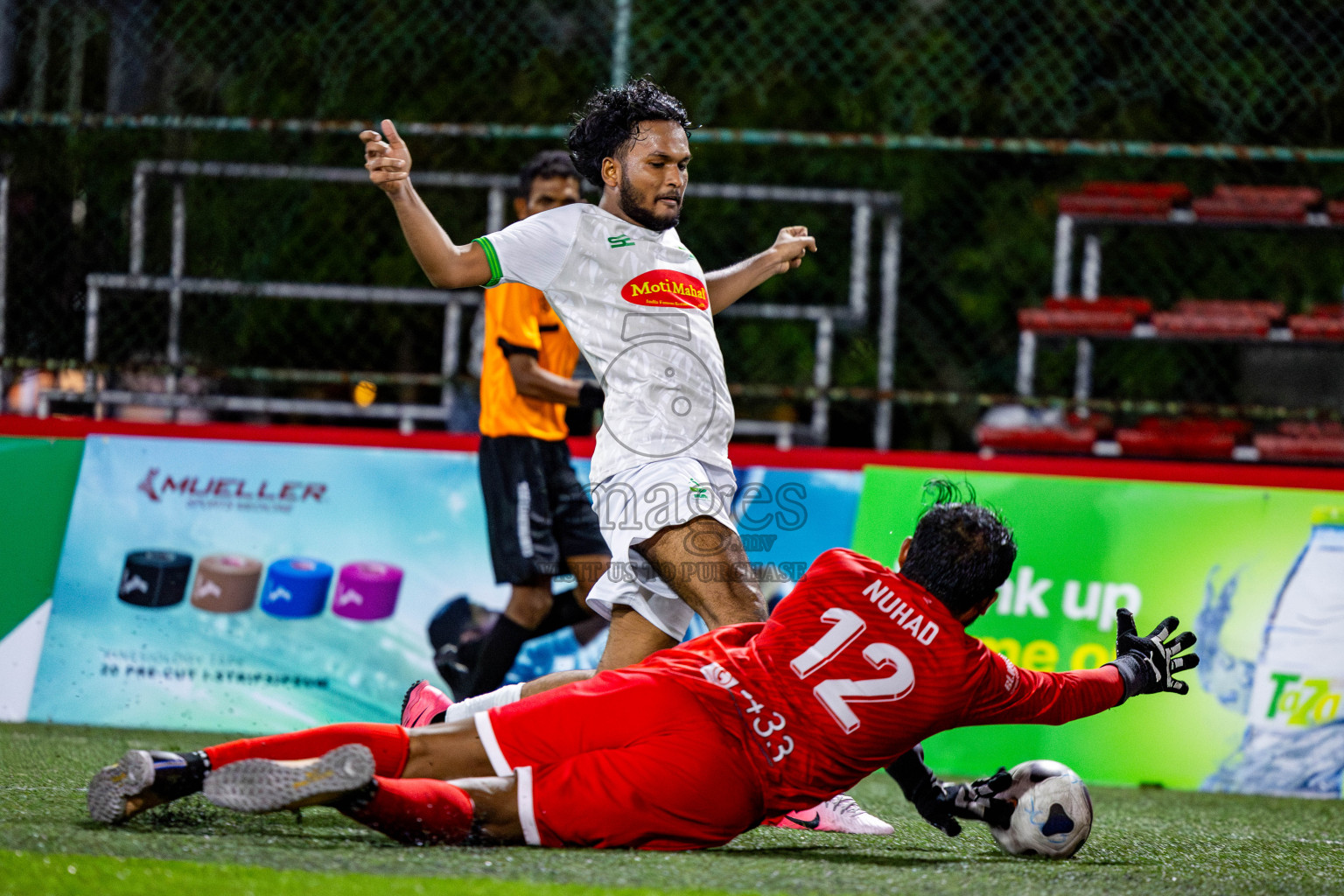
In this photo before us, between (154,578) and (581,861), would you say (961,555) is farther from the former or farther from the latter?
(154,578)

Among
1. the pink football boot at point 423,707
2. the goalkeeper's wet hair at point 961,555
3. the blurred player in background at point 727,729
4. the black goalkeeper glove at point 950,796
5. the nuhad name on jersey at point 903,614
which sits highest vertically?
the goalkeeper's wet hair at point 961,555

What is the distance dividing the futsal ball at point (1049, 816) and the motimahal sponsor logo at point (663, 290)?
1400mm

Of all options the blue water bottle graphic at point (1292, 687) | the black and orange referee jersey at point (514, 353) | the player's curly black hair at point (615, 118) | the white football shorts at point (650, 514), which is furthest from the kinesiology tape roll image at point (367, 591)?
the blue water bottle graphic at point (1292, 687)

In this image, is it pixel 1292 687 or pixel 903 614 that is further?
pixel 1292 687

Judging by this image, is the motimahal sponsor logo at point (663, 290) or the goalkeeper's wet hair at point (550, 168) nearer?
the motimahal sponsor logo at point (663, 290)

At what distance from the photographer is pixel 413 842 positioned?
2.77 m

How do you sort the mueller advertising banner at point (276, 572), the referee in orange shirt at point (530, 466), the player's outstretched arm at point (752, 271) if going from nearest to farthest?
the player's outstretched arm at point (752, 271)
the referee in orange shirt at point (530, 466)
the mueller advertising banner at point (276, 572)

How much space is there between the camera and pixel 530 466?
4926mm

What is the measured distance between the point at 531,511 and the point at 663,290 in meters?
1.53

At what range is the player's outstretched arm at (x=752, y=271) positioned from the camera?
3.98m

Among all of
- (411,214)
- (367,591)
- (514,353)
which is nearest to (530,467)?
(514,353)

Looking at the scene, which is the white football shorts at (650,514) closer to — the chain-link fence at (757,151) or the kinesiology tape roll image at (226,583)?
the kinesiology tape roll image at (226,583)

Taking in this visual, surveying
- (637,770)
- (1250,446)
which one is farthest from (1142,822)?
(1250,446)

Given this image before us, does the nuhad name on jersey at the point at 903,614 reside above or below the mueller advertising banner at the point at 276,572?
above
